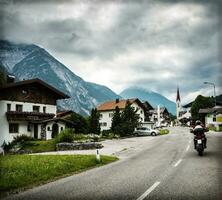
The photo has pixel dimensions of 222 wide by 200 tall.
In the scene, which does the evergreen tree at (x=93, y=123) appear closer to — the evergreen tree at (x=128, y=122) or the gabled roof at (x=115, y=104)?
the evergreen tree at (x=128, y=122)

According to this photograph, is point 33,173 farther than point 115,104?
No

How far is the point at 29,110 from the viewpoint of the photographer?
46375mm

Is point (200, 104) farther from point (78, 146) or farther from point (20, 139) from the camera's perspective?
point (78, 146)

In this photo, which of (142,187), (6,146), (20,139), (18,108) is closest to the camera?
(142,187)

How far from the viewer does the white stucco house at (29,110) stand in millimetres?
42969

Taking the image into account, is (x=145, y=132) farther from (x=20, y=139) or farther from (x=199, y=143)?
(x=199, y=143)

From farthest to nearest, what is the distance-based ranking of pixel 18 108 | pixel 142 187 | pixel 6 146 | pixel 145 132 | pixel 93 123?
pixel 145 132 < pixel 93 123 < pixel 18 108 < pixel 6 146 < pixel 142 187

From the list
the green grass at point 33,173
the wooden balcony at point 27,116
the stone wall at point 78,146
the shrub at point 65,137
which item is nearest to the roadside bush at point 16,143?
the wooden balcony at point 27,116

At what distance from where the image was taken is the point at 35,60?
111938 millimetres

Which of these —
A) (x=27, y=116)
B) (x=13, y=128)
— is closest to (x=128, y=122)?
(x=27, y=116)

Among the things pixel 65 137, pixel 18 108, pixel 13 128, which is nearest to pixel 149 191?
pixel 65 137

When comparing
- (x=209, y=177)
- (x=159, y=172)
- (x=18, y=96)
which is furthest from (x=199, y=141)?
(x=18, y=96)

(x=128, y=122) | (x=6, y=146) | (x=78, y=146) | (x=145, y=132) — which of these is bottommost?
(x=6, y=146)

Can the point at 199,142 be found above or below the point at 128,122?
below
